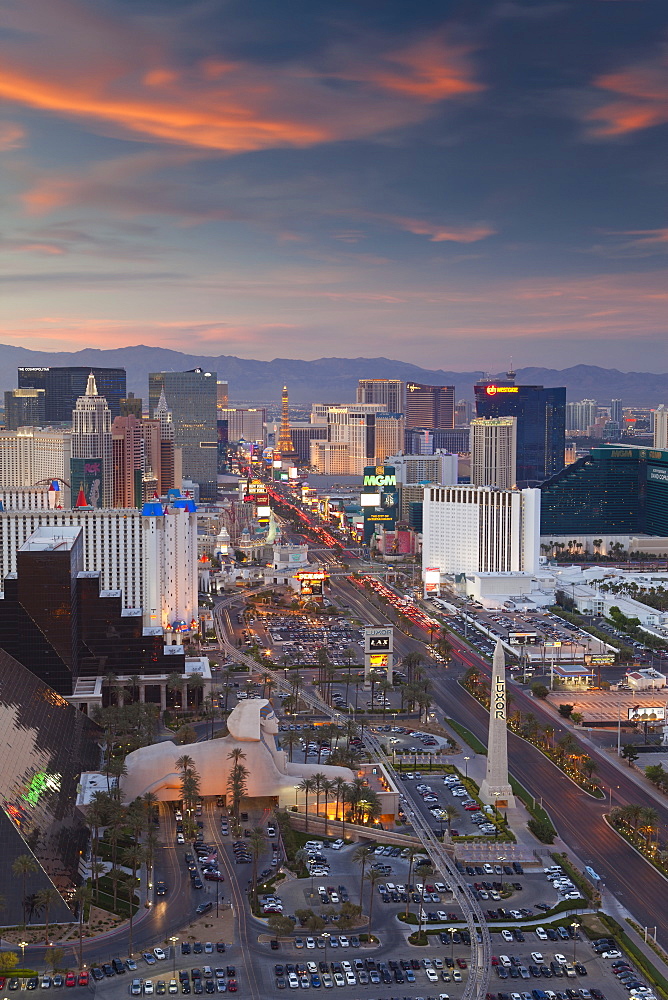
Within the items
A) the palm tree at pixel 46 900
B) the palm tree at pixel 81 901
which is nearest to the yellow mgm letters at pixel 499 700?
the palm tree at pixel 81 901

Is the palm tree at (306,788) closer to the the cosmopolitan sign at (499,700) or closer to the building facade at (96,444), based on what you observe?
the the cosmopolitan sign at (499,700)

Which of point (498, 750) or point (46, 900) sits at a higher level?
point (498, 750)

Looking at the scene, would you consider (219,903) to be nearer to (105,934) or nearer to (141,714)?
(105,934)

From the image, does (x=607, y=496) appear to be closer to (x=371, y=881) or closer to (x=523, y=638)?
(x=523, y=638)

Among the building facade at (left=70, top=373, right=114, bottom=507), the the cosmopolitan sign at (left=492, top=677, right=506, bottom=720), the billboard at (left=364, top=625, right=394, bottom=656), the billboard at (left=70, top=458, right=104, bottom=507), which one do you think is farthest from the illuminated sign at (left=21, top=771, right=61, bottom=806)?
the building facade at (left=70, top=373, right=114, bottom=507)

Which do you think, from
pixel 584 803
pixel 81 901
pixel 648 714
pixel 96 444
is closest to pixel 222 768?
pixel 81 901

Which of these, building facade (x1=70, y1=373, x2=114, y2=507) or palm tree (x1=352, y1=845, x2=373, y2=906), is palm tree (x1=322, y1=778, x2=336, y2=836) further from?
building facade (x1=70, y1=373, x2=114, y2=507)
